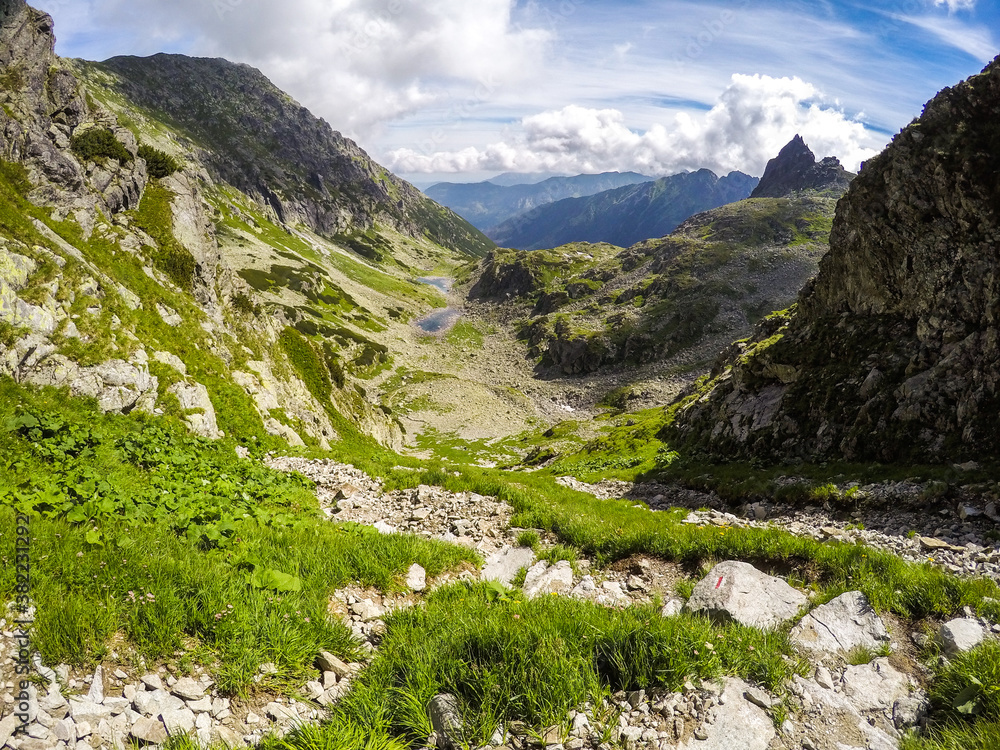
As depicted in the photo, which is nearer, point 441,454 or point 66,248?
point 66,248

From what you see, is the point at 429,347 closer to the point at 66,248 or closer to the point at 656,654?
the point at 66,248

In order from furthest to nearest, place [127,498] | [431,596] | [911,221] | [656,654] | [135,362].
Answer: [911,221] → [135,362] → [127,498] → [431,596] → [656,654]

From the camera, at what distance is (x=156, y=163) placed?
4434 centimetres

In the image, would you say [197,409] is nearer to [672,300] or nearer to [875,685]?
[875,685]

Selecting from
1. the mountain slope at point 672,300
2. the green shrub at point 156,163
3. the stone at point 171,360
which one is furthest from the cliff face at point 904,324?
the mountain slope at point 672,300

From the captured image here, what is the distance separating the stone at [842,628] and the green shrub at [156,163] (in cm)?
5770

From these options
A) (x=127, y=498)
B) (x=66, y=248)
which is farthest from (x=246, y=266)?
(x=127, y=498)

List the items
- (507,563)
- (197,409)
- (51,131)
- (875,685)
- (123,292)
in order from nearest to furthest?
1. (875,685)
2. (507,563)
3. (197,409)
4. (123,292)
5. (51,131)

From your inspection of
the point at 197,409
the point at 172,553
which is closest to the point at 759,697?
the point at 172,553

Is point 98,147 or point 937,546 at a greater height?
point 98,147

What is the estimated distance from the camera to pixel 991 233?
70.7 feet

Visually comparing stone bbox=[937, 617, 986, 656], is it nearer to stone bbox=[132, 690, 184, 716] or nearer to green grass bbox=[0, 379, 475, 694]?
green grass bbox=[0, 379, 475, 694]

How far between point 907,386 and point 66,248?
41.1m

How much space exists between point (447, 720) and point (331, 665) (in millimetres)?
1877
